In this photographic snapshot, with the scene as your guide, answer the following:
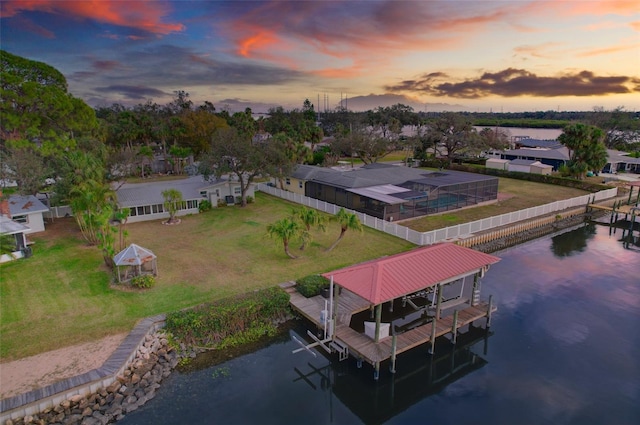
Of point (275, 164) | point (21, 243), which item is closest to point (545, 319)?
point (275, 164)

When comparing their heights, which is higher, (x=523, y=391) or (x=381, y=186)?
(x=381, y=186)

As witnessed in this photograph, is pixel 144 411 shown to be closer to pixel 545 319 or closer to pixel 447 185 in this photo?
pixel 545 319

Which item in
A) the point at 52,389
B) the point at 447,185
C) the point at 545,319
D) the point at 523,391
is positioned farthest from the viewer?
the point at 447,185

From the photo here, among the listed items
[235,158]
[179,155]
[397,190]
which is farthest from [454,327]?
[179,155]

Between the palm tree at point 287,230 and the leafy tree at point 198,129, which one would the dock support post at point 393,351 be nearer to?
the palm tree at point 287,230

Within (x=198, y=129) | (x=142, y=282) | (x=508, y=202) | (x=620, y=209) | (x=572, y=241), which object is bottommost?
(x=572, y=241)

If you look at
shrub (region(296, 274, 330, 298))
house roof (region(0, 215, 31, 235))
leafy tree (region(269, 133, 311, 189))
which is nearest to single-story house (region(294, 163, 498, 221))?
leafy tree (region(269, 133, 311, 189))

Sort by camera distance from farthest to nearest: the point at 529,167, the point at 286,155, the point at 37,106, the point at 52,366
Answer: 1. the point at 529,167
2. the point at 286,155
3. the point at 37,106
4. the point at 52,366

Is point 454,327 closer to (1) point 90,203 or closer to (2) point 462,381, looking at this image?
(2) point 462,381
